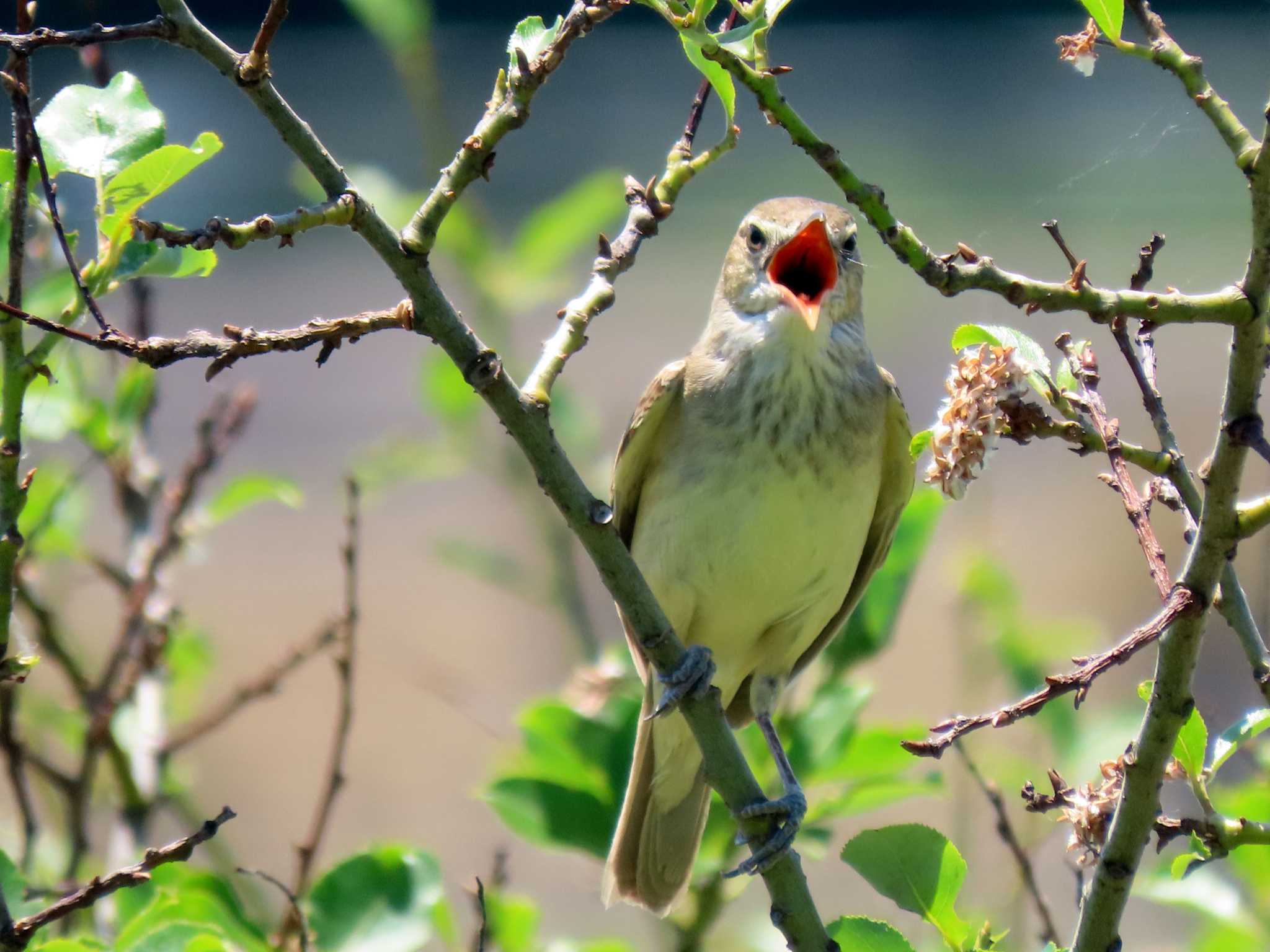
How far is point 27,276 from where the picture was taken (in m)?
2.86

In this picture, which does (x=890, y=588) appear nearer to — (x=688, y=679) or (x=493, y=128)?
(x=688, y=679)

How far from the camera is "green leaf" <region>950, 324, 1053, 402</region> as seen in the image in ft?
5.33

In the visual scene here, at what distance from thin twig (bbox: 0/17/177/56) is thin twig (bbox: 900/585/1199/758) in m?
0.94

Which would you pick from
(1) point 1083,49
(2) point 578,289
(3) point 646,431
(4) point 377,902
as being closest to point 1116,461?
(1) point 1083,49

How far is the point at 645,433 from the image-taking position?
3.23 meters

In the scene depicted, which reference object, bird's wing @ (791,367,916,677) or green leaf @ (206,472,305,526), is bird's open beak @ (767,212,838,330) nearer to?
bird's wing @ (791,367,916,677)

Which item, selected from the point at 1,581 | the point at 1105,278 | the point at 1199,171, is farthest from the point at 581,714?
the point at 1199,171

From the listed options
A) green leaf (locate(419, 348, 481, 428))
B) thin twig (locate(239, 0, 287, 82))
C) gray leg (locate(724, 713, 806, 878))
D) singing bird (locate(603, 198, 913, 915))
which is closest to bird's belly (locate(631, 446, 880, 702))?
singing bird (locate(603, 198, 913, 915))

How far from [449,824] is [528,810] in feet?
15.6

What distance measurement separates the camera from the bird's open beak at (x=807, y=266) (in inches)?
124

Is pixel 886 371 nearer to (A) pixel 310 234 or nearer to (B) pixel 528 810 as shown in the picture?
(B) pixel 528 810

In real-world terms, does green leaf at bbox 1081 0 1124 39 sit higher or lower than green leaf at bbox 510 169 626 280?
lower

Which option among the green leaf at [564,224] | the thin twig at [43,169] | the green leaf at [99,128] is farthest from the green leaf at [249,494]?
the thin twig at [43,169]

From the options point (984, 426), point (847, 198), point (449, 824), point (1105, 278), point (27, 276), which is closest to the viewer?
point (847, 198)
